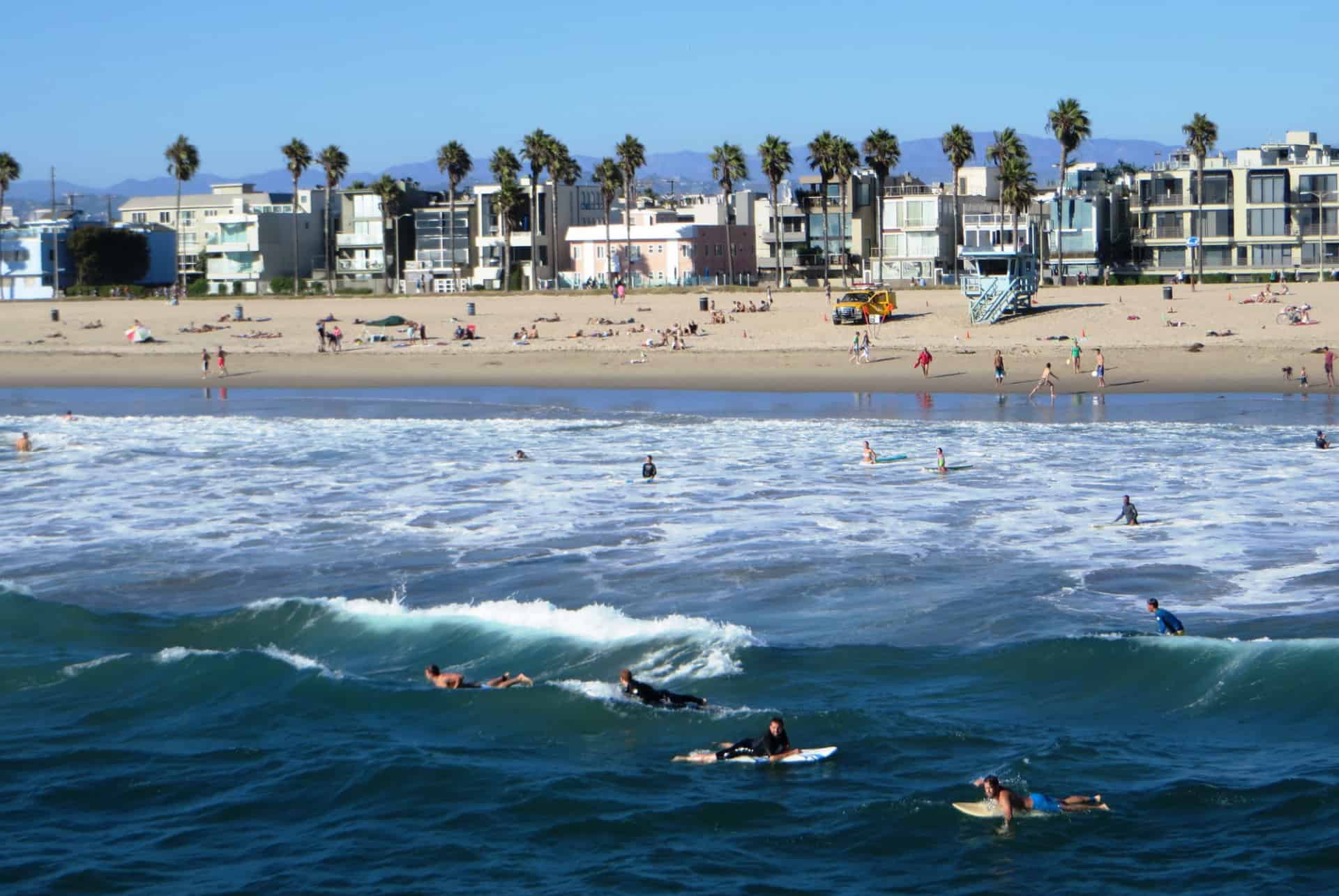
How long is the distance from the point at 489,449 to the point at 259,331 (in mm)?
33900

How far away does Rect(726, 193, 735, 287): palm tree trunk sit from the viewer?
87775 mm

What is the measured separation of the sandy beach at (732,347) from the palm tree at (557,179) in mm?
16505

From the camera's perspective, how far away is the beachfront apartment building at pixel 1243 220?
7875 centimetres

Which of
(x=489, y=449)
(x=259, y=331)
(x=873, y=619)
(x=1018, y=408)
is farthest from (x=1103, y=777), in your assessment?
(x=259, y=331)

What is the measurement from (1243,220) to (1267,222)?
1.27 metres

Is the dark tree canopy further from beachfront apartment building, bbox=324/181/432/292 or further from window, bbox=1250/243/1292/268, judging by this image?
window, bbox=1250/243/1292/268

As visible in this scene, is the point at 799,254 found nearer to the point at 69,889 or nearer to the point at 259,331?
the point at 259,331

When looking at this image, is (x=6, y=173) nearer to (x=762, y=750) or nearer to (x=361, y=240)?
(x=361, y=240)

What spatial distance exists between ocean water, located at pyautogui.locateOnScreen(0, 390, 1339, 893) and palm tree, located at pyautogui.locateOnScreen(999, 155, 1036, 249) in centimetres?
3989

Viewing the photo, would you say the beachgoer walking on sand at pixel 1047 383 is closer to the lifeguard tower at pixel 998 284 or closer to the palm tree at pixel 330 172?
the lifeguard tower at pixel 998 284

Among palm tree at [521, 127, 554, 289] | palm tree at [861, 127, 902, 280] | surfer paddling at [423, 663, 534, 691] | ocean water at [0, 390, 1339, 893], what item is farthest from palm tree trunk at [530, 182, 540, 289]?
surfer paddling at [423, 663, 534, 691]

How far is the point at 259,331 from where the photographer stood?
6581cm

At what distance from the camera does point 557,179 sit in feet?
288

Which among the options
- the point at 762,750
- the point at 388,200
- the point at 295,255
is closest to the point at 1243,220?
the point at 388,200
